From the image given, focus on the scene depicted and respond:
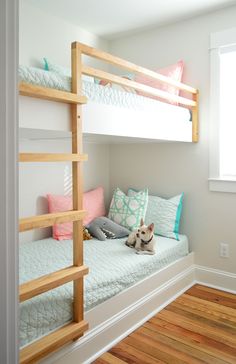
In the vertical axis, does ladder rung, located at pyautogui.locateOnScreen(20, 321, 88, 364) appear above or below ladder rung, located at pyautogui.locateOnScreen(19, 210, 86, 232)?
below

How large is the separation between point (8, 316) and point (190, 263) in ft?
7.56

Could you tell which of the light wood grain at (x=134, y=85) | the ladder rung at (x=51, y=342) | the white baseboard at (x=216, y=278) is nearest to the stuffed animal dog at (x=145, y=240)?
the white baseboard at (x=216, y=278)

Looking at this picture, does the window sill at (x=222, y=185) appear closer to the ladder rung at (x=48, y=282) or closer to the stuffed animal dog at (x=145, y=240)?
the stuffed animal dog at (x=145, y=240)

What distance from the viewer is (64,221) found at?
58.7 inches

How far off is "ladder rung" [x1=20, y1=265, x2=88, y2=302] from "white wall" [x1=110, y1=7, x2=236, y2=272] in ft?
4.88

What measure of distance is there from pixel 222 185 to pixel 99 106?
136 cm

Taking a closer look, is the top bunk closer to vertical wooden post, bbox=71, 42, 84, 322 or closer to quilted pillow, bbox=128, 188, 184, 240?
vertical wooden post, bbox=71, 42, 84, 322

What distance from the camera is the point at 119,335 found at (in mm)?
1902

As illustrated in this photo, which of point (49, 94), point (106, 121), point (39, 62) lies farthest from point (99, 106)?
point (39, 62)

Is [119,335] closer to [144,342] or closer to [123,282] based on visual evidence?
[144,342]

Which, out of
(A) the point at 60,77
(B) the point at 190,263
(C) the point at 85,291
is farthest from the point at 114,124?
(B) the point at 190,263

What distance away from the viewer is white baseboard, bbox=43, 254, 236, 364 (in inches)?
65.7

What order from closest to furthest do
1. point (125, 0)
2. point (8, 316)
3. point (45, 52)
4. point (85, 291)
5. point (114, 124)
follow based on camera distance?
point (8, 316), point (85, 291), point (114, 124), point (125, 0), point (45, 52)

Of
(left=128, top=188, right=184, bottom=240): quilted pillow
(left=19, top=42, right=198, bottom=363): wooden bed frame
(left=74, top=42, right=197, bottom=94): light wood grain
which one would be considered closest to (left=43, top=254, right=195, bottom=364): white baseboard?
(left=19, top=42, right=198, bottom=363): wooden bed frame
